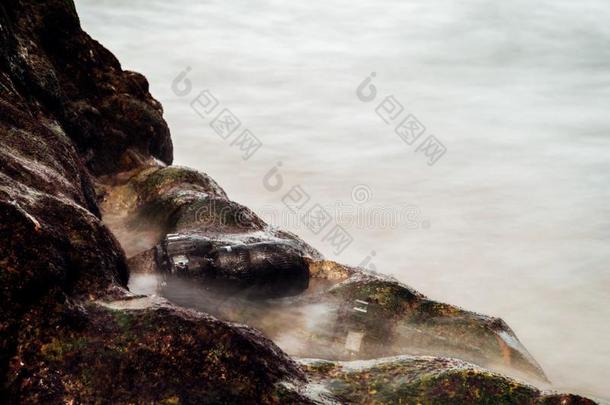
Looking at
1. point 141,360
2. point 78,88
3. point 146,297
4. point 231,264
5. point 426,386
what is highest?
point 78,88

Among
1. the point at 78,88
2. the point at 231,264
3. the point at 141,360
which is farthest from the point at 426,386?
the point at 78,88

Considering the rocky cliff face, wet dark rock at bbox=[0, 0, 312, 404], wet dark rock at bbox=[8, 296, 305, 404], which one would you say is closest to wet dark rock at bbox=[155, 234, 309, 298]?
the rocky cliff face

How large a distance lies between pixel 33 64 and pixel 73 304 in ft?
37.0

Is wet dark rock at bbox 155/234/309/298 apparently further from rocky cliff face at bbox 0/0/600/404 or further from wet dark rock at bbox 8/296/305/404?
wet dark rock at bbox 8/296/305/404

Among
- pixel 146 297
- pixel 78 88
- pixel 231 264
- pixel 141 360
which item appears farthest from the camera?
pixel 78 88

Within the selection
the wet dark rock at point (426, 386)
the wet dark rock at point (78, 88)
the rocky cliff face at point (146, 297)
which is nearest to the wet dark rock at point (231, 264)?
the rocky cliff face at point (146, 297)

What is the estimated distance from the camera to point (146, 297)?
29.6 ft

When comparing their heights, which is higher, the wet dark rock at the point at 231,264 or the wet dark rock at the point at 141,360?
the wet dark rock at the point at 231,264

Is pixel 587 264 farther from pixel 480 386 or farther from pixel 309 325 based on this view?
pixel 480 386

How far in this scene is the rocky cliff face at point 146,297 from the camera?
7.71 m

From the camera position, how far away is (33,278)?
7.83m

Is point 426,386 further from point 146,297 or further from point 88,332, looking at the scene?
point 88,332

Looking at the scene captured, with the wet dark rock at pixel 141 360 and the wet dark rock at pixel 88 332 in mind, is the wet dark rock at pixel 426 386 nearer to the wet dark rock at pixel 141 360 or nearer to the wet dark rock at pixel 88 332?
the wet dark rock at pixel 88 332

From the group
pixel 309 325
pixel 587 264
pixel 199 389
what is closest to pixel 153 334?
pixel 199 389
